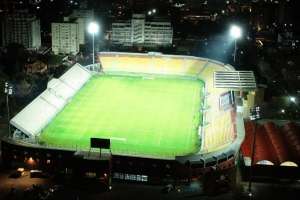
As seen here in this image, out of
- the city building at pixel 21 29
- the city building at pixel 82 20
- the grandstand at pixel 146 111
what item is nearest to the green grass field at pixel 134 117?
the grandstand at pixel 146 111

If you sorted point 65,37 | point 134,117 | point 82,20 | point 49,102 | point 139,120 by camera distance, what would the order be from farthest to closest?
1. point 82,20
2. point 65,37
3. point 49,102
4. point 134,117
5. point 139,120

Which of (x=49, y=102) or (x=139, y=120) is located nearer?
(x=139, y=120)

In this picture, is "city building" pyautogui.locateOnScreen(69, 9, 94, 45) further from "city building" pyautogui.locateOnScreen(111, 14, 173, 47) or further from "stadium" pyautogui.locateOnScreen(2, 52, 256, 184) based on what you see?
"stadium" pyautogui.locateOnScreen(2, 52, 256, 184)

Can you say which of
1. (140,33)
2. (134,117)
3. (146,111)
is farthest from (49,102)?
(140,33)

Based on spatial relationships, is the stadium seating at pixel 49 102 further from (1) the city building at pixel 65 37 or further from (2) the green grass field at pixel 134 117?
(1) the city building at pixel 65 37

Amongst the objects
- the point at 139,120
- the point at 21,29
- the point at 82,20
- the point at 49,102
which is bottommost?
the point at 139,120

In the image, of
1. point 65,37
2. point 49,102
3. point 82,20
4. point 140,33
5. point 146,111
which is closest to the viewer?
point 49,102

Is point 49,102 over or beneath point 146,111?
over

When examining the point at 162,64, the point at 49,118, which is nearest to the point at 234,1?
the point at 162,64

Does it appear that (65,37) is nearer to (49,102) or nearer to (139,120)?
(49,102)
